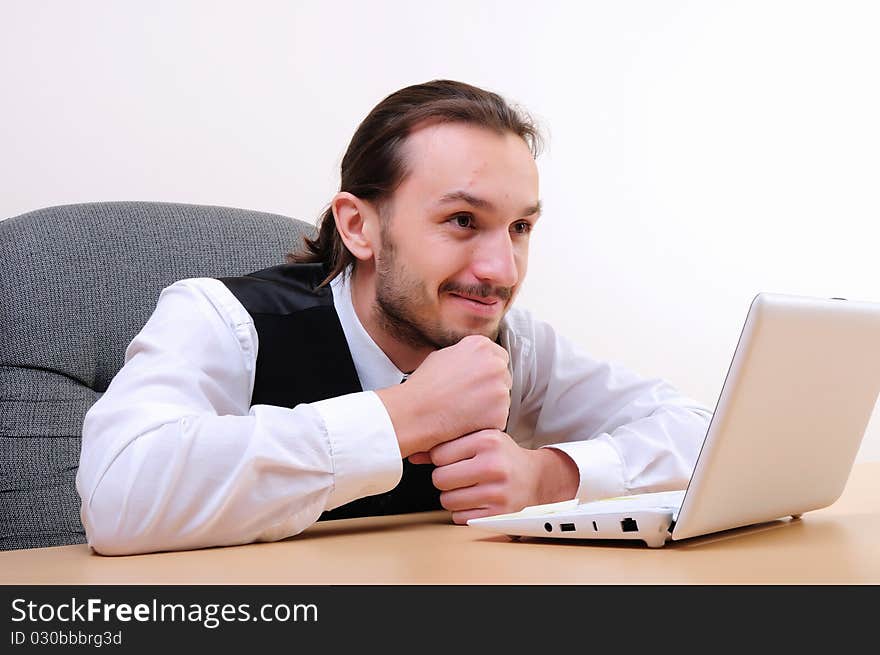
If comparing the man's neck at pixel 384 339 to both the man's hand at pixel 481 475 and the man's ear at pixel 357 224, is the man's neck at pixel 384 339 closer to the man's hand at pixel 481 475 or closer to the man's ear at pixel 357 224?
the man's ear at pixel 357 224

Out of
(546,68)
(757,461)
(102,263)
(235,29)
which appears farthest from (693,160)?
(757,461)

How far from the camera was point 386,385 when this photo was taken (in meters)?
1.39

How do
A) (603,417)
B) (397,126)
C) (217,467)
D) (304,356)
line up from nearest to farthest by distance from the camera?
A: (217,467) < (304,356) < (397,126) < (603,417)

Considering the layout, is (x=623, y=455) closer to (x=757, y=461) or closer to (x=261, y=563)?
(x=757, y=461)

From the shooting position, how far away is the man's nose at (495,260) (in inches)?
50.3

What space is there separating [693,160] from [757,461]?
Result: 2083 millimetres

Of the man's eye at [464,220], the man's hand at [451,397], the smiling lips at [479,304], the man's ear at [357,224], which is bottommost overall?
the man's hand at [451,397]

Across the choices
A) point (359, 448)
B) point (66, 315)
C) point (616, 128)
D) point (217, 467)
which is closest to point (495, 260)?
point (359, 448)

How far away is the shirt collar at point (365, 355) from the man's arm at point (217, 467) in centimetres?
35

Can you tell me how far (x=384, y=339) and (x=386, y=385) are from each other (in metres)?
0.08

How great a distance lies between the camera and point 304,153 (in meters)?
2.27

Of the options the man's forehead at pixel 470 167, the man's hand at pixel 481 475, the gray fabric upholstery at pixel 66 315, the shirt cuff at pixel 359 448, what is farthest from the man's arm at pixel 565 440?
the gray fabric upholstery at pixel 66 315

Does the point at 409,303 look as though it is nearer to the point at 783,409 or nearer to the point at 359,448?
the point at 359,448

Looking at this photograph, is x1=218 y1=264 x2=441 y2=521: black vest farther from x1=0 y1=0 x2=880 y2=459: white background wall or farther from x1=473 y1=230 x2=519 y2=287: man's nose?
x1=0 y1=0 x2=880 y2=459: white background wall
